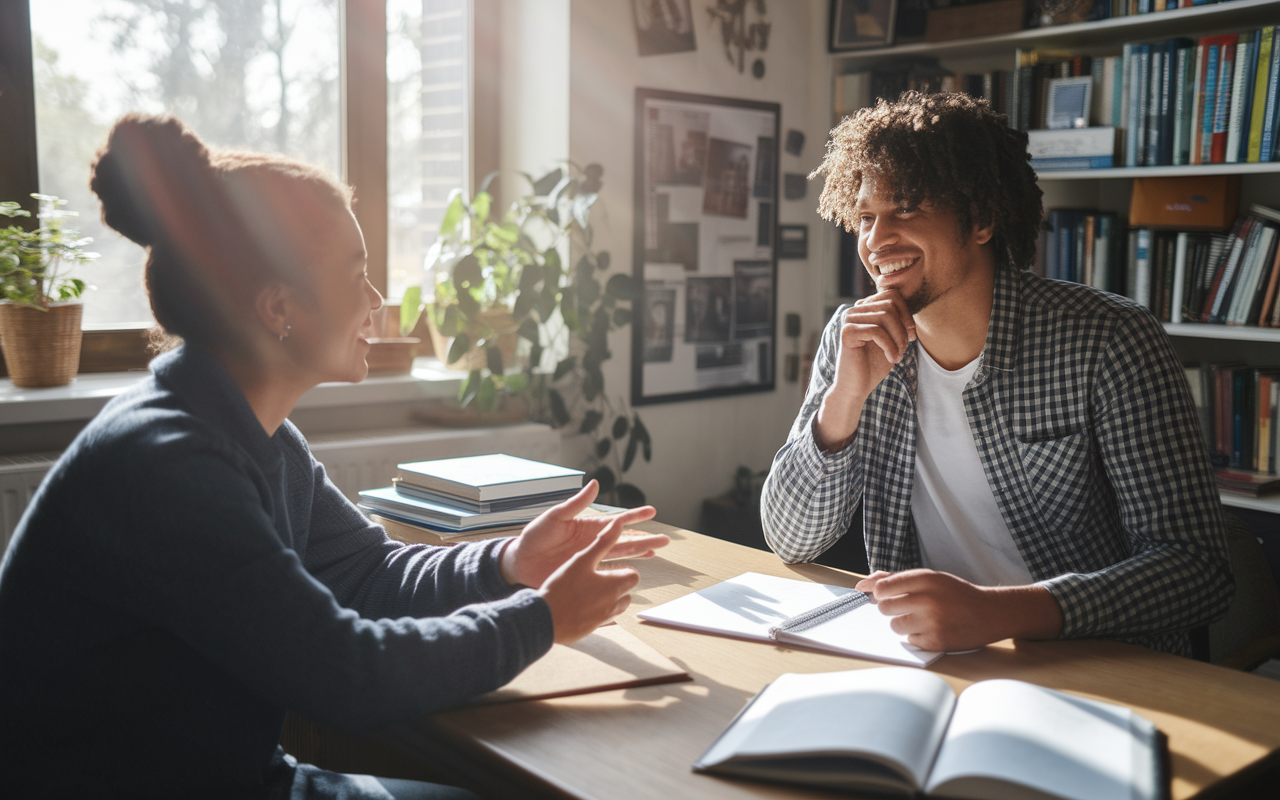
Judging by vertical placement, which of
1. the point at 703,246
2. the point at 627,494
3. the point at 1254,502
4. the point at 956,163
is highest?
the point at 956,163

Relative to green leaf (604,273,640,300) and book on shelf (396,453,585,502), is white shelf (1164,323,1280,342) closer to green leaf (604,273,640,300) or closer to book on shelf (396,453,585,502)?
green leaf (604,273,640,300)

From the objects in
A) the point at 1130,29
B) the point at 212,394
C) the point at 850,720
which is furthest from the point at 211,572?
the point at 1130,29

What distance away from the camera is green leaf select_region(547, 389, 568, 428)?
2.88 metres

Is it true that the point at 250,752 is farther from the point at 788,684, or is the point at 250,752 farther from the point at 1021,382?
the point at 1021,382

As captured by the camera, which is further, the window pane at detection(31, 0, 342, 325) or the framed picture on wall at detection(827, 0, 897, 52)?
the framed picture on wall at detection(827, 0, 897, 52)

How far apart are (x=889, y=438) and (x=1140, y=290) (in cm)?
153

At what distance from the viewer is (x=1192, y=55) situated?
261 centimetres

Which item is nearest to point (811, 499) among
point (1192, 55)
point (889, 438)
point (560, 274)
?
point (889, 438)

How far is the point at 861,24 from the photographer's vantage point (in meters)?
A: 3.46

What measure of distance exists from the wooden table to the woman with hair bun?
0.22 feet

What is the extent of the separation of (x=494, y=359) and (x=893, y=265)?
1372mm

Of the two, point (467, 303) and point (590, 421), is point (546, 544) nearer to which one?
point (467, 303)

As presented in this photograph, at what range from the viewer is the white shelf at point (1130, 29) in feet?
8.50

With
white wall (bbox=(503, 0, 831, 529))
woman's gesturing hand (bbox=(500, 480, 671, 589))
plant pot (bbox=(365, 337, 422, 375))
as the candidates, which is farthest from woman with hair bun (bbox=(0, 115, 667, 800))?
white wall (bbox=(503, 0, 831, 529))
